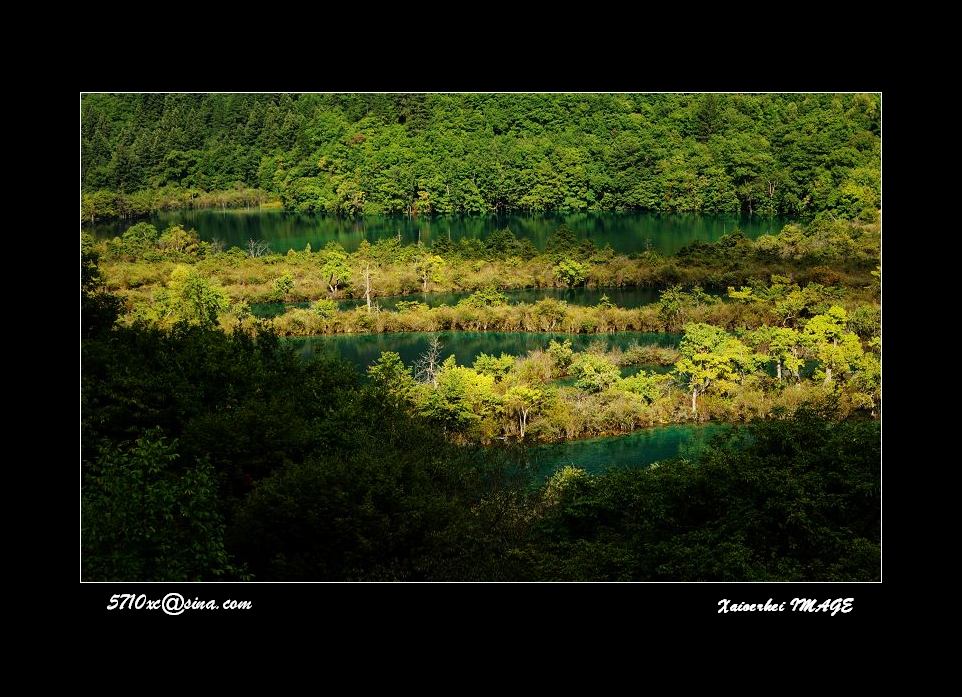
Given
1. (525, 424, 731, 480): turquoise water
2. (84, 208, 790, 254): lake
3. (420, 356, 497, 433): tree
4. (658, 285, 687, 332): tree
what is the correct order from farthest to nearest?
(658, 285, 687, 332): tree, (84, 208, 790, 254): lake, (420, 356, 497, 433): tree, (525, 424, 731, 480): turquoise water

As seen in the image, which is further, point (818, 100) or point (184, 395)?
point (818, 100)

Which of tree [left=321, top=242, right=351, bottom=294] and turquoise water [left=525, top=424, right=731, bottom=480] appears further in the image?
tree [left=321, top=242, right=351, bottom=294]

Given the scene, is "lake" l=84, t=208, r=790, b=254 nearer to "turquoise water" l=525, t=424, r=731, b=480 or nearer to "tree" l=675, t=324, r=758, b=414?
"tree" l=675, t=324, r=758, b=414

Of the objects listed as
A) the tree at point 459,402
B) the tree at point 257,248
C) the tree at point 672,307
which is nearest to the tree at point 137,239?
the tree at point 257,248

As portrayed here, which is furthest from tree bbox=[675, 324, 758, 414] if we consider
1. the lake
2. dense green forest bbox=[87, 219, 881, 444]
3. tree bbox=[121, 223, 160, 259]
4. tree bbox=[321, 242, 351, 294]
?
tree bbox=[121, 223, 160, 259]

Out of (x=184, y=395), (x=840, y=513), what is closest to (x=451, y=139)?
(x=184, y=395)

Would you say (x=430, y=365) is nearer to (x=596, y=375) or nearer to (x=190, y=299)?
(x=596, y=375)

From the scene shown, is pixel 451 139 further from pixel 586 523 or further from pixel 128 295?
pixel 586 523
